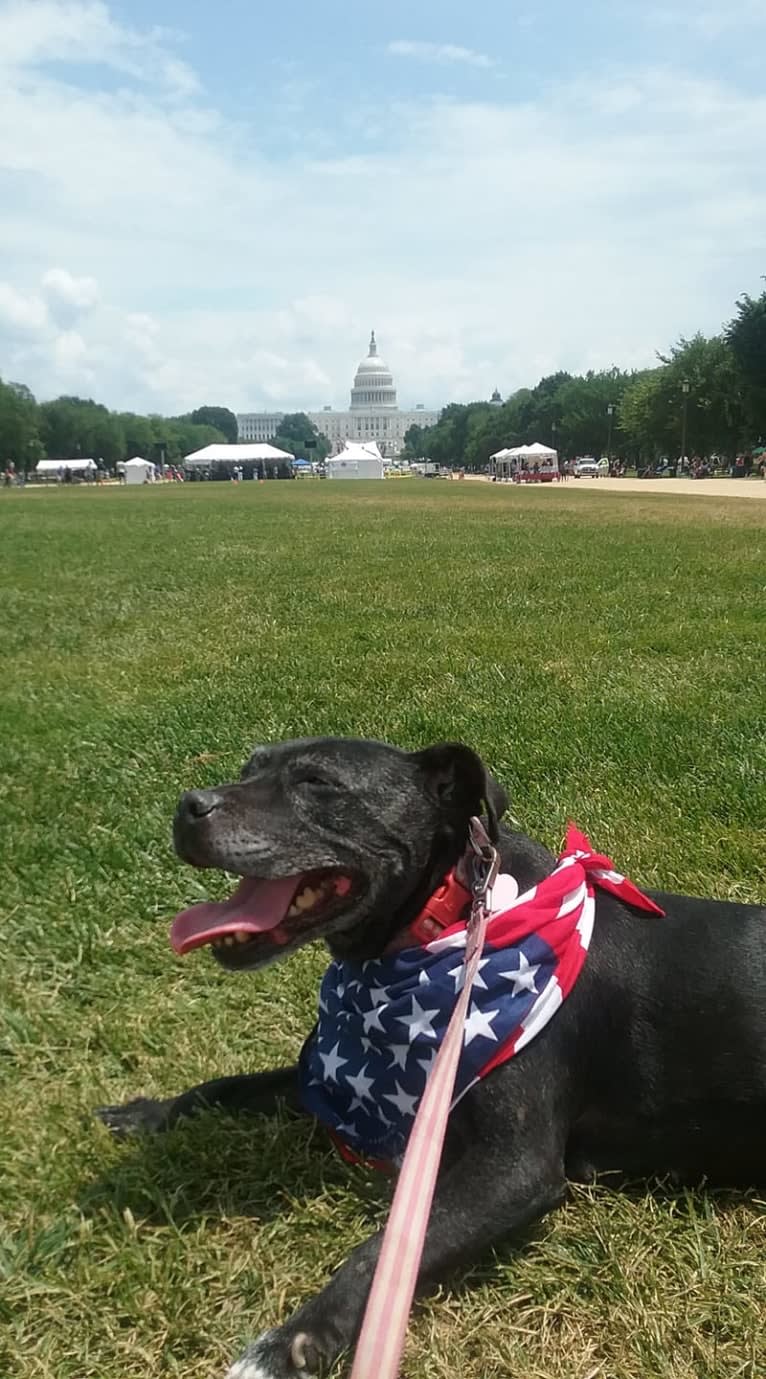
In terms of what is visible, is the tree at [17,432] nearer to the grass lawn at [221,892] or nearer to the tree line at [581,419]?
the tree line at [581,419]

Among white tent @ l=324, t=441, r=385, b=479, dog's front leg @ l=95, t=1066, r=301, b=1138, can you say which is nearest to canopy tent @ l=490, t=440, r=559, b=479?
white tent @ l=324, t=441, r=385, b=479

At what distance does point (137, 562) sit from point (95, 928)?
12.4 m

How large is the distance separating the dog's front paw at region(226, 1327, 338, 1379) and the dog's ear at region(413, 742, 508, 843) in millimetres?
1211

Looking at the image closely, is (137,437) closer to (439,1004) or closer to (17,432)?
(17,432)

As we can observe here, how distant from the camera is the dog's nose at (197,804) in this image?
2.62 m

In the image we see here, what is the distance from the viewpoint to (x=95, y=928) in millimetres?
4242

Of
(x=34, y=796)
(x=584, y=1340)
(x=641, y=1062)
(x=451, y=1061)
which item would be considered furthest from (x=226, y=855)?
(x=34, y=796)

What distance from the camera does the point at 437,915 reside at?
279 centimetres

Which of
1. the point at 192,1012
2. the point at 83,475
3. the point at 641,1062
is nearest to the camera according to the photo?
the point at 641,1062

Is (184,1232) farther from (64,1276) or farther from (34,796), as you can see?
(34,796)

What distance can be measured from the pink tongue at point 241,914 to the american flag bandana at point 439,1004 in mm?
309

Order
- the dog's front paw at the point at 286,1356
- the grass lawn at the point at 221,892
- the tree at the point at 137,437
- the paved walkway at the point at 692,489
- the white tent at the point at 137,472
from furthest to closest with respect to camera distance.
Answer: the tree at the point at 137,437 < the white tent at the point at 137,472 < the paved walkway at the point at 692,489 < the grass lawn at the point at 221,892 < the dog's front paw at the point at 286,1356

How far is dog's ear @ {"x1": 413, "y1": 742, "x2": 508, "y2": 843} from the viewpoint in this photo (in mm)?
2742

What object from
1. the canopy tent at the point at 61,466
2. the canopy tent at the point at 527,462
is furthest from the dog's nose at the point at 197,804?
the canopy tent at the point at 61,466
